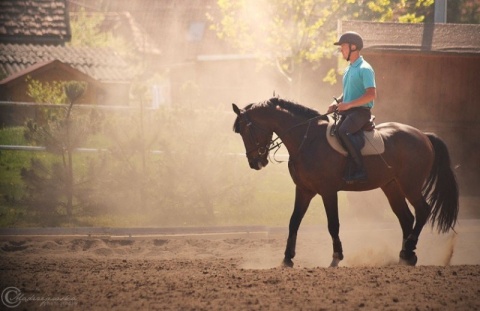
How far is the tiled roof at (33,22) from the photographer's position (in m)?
23.8

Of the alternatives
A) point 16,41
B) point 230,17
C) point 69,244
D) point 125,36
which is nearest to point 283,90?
point 230,17

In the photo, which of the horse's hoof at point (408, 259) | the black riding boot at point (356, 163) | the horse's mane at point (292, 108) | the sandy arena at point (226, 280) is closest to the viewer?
the sandy arena at point (226, 280)

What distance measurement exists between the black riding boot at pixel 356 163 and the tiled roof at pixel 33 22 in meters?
17.8

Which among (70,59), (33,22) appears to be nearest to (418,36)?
(33,22)

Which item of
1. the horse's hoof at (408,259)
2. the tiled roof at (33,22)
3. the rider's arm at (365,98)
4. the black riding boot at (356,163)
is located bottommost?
the horse's hoof at (408,259)

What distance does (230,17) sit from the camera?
21312 millimetres

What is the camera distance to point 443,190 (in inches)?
380

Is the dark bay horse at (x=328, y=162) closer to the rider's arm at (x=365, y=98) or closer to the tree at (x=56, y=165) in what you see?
the rider's arm at (x=365, y=98)

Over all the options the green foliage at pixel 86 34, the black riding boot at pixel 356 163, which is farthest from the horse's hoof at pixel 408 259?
the green foliage at pixel 86 34

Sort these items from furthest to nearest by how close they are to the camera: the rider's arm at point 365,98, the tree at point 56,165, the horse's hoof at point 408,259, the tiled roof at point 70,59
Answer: the tiled roof at point 70,59 → the tree at point 56,165 → the horse's hoof at point 408,259 → the rider's arm at point 365,98

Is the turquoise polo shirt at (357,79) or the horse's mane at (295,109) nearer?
the turquoise polo shirt at (357,79)

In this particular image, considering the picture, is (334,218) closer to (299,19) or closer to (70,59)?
(299,19)

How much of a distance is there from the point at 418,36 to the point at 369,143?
6536 millimetres

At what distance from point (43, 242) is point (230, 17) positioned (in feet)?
42.1
